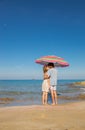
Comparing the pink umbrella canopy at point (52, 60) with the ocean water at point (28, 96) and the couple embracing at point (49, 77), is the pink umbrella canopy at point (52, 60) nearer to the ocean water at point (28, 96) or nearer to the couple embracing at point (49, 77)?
the couple embracing at point (49, 77)

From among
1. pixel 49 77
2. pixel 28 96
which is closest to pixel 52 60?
pixel 49 77

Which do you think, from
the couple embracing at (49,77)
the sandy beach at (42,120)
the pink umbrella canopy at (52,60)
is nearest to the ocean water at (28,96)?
the couple embracing at (49,77)

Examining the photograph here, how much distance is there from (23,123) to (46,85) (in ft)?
18.6

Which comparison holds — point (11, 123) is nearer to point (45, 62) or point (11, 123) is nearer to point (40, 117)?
point (40, 117)

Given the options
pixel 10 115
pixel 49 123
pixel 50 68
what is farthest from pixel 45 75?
pixel 49 123

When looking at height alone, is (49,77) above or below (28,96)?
above

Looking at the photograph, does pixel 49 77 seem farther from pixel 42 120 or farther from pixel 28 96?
pixel 28 96

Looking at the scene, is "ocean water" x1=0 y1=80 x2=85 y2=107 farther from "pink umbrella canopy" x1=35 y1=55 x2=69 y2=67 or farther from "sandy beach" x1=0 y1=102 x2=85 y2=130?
"sandy beach" x1=0 y1=102 x2=85 y2=130

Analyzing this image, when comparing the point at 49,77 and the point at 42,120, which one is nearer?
the point at 42,120

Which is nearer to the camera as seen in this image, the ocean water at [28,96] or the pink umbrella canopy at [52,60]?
the pink umbrella canopy at [52,60]

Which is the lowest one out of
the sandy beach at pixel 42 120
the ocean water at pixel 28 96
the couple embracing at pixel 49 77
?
the sandy beach at pixel 42 120

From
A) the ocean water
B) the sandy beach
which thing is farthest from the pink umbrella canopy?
the sandy beach

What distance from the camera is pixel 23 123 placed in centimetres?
856

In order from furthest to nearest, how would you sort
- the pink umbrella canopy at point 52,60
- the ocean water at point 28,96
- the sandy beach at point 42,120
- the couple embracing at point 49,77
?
1. the ocean water at point 28,96
2. the pink umbrella canopy at point 52,60
3. the couple embracing at point 49,77
4. the sandy beach at point 42,120
